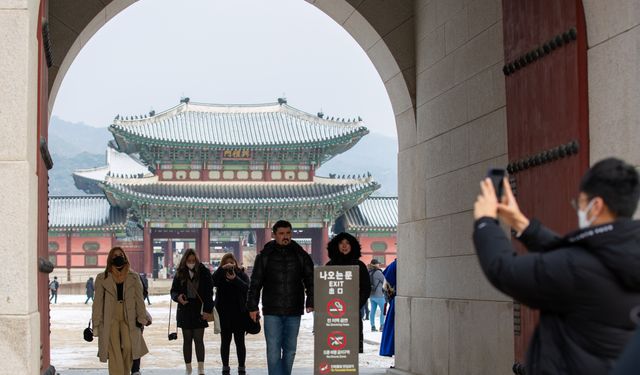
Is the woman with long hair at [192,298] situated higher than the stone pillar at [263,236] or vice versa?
the stone pillar at [263,236]

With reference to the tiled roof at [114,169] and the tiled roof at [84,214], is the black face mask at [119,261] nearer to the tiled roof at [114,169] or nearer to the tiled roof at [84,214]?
the tiled roof at [84,214]

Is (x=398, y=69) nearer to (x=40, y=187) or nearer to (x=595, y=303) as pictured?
(x=40, y=187)

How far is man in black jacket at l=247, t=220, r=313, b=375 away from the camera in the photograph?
8188 millimetres

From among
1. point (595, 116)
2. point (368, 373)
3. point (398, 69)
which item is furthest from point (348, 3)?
point (595, 116)

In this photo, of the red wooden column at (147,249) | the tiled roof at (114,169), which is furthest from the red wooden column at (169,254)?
the red wooden column at (147,249)

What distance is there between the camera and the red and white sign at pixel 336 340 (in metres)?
8.27

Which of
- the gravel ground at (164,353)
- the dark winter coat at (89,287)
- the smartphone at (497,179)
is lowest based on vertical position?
the gravel ground at (164,353)

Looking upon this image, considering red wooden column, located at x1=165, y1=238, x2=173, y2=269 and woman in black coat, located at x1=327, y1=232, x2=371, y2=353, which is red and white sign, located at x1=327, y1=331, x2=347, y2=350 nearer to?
woman in black coat, located at x1=327, y1=232, x2=371, y2=353

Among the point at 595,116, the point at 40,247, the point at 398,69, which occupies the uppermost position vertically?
the point at 398,69

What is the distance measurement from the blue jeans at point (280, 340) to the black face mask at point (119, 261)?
4.75 ft

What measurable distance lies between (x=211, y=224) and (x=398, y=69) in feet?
120

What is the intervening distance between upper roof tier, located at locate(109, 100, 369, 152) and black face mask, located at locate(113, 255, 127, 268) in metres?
34.5

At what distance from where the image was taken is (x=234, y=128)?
45781 millimetres

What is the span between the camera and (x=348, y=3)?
31.8 ft
